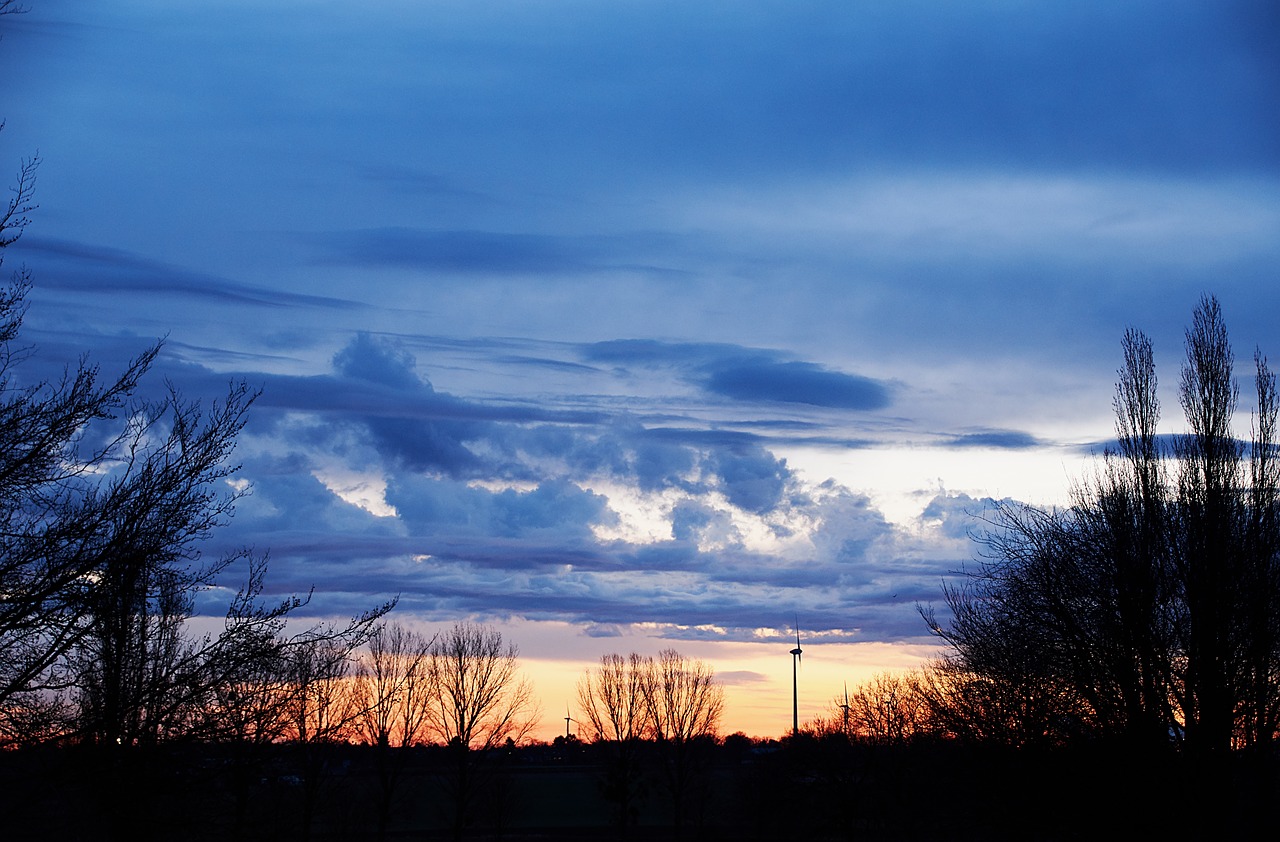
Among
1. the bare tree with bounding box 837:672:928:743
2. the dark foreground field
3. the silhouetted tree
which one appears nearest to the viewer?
the dark foreground field

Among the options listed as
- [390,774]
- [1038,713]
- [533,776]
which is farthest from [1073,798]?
[533,776]

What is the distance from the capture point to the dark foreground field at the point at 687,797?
12867mm

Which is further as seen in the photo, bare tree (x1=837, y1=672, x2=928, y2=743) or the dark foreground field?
bare tree (x1=837, y1=672, x2=928, y2=743)

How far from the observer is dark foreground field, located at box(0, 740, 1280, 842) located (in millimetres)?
12867

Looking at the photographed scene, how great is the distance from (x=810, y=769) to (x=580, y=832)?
71.3 ft

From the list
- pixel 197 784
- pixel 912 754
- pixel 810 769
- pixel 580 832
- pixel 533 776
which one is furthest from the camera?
pixel 533 776

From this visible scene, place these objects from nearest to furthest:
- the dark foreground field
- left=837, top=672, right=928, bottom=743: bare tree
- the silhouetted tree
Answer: the dark foreground field < the silhouetted tree < left=837, top=672, right=928, bottom=743: bare tree

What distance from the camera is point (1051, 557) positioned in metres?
27.0

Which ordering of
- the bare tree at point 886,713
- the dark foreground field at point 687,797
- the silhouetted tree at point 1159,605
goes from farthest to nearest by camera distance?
the bare tree at point 886,713 < the silhouetted tree at point 1159,605 < the dark foreground field at point 687,797

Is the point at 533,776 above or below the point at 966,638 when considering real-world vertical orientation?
below

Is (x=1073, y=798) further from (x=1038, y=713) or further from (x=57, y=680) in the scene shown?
(x=57, y=680)

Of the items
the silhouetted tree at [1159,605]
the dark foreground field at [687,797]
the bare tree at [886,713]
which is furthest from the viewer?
the bare tree at [886,713]

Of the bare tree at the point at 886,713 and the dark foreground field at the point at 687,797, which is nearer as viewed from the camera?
the dark foreground field at the point at 687,797

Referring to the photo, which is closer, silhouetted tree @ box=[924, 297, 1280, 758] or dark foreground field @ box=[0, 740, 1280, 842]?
dark foreground field @ box=[0, 740, 1280, 842]
